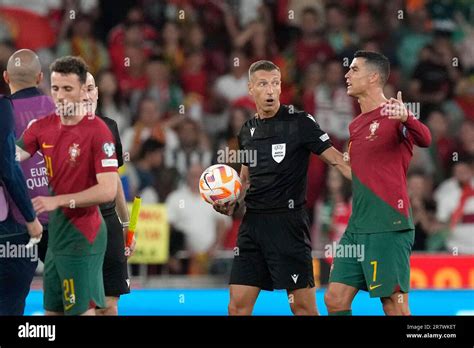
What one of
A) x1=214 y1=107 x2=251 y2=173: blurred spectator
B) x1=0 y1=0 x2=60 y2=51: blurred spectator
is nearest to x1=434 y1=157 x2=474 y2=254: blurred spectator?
x1=214 y1=107 x2=251 y2=173: blurred spectator

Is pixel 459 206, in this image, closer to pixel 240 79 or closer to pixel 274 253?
pixel 240 79

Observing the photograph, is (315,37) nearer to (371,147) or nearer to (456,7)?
(456,7)

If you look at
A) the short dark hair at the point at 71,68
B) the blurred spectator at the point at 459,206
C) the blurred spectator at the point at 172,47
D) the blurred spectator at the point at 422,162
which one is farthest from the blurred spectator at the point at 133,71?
the short dark hair at the point at 71,68

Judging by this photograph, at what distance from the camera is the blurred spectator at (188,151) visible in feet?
42.8

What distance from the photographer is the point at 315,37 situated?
561 inches

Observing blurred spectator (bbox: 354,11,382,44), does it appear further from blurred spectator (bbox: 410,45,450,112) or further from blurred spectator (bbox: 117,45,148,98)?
blurred spectator (bbox: 117,45,148,98)

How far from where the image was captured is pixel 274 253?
830 cm

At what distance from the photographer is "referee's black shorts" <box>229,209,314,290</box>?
326 inches

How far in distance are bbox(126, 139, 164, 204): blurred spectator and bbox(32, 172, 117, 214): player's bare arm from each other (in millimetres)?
5808

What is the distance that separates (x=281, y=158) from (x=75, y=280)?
2.04 meters

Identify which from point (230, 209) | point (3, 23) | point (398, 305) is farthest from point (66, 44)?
point (398, 305)

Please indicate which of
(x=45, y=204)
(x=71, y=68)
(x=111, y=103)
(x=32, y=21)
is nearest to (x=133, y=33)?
(x=111, y=103)

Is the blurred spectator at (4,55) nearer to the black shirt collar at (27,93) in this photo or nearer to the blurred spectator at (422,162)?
the blurred spectator at (422,162)
